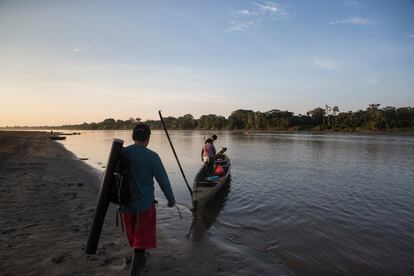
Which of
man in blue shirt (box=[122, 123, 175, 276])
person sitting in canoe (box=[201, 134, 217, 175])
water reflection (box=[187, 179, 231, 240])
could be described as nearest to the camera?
man in blue shirt (box=[122, 123, 175, 276])

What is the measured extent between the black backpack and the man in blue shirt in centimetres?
11

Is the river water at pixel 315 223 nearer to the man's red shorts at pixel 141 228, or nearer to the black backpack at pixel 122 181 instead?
the man's red shorts at pixel 141 228

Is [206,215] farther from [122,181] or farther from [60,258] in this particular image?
[122,181]

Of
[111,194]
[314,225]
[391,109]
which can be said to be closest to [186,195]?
[314,225]

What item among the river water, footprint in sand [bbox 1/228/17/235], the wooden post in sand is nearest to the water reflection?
the river water

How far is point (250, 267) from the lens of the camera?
22.6 feet

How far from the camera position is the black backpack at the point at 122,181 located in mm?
4508

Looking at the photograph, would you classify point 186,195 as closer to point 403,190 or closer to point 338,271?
point 338,271

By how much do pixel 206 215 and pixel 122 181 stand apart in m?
7.49

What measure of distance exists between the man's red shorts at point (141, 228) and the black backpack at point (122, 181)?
320 mm

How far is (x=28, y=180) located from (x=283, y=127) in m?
139

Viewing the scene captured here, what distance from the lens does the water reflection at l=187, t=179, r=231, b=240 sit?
31.0ft

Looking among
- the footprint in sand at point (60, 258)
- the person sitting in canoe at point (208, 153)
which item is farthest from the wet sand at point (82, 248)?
the person sitting in canoe at point (208, 153)

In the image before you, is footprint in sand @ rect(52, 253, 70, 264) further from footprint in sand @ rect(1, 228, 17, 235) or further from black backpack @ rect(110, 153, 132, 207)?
black backpack @ rect(110, 153, 132, 207)
